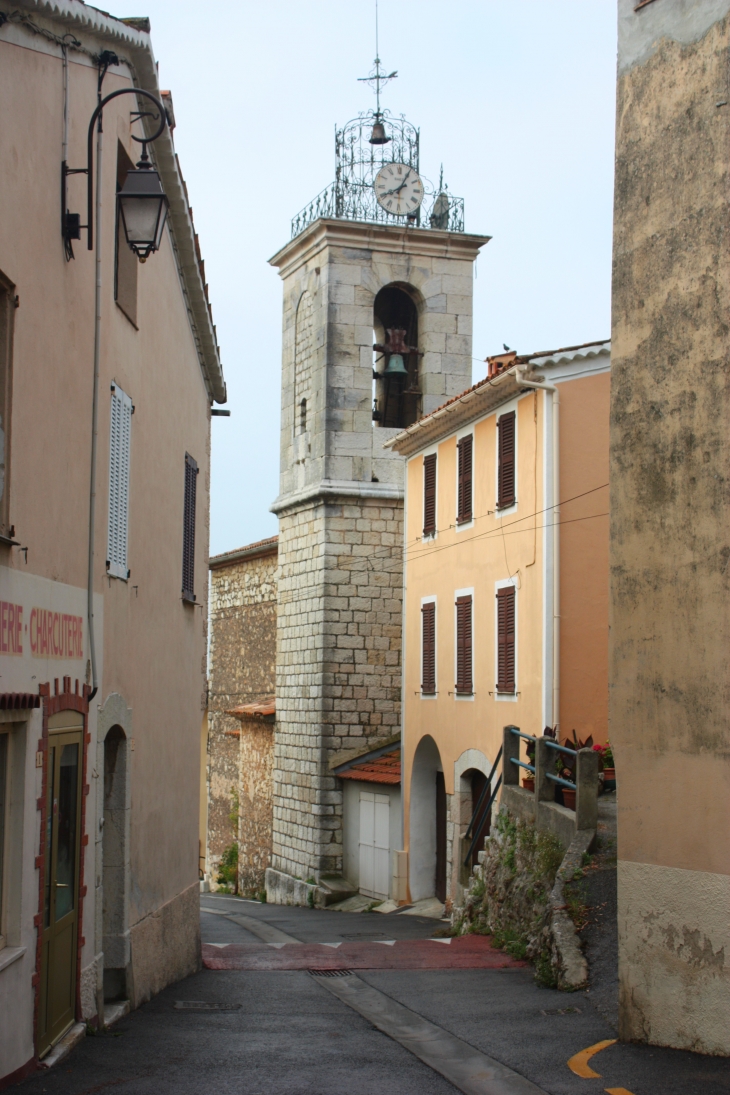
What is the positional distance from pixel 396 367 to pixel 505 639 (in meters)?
9.04

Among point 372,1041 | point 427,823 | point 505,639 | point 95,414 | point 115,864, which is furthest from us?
point 427,823

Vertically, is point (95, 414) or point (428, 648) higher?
point (95, 414)

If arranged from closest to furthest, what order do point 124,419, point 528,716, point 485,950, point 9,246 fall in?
1. point 9,246
2. point 124,419
3. point 485,950
4. point 528,716

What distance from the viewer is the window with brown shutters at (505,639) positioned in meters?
18.7

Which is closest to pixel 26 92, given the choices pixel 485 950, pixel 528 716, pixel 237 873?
pixel 485 950

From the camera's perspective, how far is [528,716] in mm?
18016

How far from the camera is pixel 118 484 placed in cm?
997

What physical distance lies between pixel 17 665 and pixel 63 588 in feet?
3.77

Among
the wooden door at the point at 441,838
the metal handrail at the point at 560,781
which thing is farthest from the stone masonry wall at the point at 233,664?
the metal handrail at the point at 560,781

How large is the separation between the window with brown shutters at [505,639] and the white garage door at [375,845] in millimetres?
6206

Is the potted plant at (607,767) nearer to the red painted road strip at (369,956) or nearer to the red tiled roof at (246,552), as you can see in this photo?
the red painted road strip at (369,956)

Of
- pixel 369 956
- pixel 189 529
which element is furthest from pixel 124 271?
pixel 369 956

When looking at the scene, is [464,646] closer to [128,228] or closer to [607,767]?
[607,767]

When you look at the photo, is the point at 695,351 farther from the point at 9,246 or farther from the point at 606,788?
the point at 606,788
